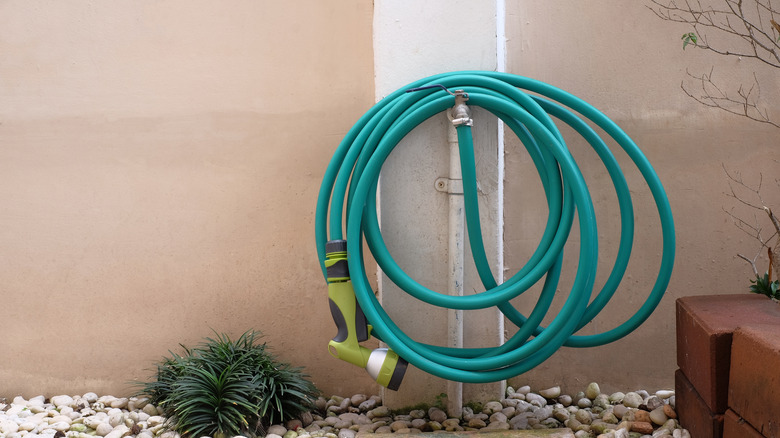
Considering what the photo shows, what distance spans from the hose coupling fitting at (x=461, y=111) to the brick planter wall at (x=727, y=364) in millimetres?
928

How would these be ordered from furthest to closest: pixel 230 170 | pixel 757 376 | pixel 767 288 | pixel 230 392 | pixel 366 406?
1. pixel 230 170
2. pixel 366 406
3. pixel 230 392
4. pixel 767 288
5. pixel 757 376

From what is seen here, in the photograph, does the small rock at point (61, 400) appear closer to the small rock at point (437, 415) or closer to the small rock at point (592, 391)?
the small rock at point (437, 415)

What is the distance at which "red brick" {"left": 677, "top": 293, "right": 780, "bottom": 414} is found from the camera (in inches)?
76.5

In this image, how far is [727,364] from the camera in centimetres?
194

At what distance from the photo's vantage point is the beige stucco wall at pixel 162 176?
9.47ft

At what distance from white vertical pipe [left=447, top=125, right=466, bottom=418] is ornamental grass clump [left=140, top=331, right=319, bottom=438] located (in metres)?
0.55

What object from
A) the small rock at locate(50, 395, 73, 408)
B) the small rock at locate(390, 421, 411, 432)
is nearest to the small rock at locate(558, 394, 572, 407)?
the small rock at locate(390, 421, 411, 432)

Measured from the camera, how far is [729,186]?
2.78 metres

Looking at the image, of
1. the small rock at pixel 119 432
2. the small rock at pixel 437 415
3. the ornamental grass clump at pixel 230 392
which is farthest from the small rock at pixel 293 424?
the small rock at pixel 119 432

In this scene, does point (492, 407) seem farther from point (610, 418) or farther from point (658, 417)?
point (658, 417)

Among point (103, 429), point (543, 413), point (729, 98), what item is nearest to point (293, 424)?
point (103, 429)

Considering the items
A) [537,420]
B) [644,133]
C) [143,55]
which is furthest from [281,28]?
[537,420]

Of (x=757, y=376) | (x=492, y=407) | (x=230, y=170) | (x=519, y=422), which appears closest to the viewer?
(x=757, y=376)

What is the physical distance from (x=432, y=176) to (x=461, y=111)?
32 cm
